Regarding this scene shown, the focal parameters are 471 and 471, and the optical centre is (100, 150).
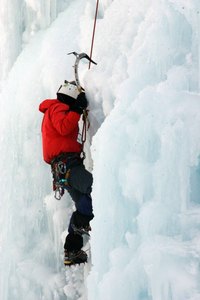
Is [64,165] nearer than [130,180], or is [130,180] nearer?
[130,180]

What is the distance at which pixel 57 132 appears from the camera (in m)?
4.05

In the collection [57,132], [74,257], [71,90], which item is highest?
[71,90]

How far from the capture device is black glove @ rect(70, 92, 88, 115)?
12.7ft

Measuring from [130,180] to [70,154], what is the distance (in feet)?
4.58

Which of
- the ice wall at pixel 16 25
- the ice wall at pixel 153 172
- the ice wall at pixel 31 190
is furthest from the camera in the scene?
the ice wall at pixel 16 25

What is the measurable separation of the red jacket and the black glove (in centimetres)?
7

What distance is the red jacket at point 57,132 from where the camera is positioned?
3.92 metres

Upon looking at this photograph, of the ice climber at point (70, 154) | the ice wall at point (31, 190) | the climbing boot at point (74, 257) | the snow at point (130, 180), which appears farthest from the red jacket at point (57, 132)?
the climbing boot at point (74, 257)

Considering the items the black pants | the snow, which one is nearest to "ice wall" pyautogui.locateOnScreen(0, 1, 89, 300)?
the snow

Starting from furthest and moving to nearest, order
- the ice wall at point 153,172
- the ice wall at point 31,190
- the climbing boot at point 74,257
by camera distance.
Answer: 1. the ice wall at point 31,190
2. the climbing boot at point 74,257
3. the ice wall at point 153,172

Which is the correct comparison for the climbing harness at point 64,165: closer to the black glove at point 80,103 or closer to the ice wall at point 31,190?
the black glove at point 80,103

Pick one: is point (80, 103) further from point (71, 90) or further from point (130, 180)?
point (130, 180)

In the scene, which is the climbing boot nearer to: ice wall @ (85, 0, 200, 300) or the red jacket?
the red jacket

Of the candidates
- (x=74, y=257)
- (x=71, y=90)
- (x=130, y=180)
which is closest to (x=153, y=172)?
(x=130, y=180)
